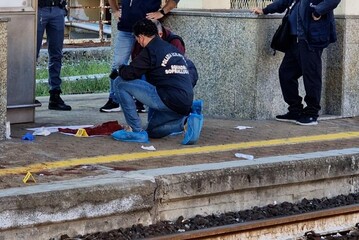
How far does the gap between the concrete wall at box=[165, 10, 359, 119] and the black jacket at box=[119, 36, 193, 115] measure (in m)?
1.69

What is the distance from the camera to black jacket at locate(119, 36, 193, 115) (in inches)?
361

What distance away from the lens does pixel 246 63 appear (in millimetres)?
10867

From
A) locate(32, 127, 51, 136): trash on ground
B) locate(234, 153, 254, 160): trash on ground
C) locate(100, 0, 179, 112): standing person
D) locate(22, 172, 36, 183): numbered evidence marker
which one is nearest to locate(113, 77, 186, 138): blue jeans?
locate(32, 127, 51, 136): trash on ground

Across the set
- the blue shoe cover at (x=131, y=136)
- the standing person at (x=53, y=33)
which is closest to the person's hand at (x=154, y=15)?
the standing person at (x=53, y=33)

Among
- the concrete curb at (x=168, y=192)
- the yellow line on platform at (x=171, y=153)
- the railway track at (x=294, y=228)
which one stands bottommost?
the railway track at (x=294, y=228)

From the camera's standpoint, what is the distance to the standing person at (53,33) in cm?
1091

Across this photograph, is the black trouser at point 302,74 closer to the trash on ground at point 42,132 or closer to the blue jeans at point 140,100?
the blue jeans at point 140,100

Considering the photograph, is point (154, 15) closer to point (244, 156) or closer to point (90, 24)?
point (244, 156)

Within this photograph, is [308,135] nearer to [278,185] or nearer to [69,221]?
[278,185]

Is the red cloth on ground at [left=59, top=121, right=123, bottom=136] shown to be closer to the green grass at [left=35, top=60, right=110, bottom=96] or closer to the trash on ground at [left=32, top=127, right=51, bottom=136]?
the trash on ground at [left=32, top=127, right=51, bottom=136]

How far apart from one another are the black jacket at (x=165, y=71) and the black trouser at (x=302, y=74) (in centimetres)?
167

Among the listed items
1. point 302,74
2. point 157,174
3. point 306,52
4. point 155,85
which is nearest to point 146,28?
point 155,85

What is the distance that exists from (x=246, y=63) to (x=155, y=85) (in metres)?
1.77

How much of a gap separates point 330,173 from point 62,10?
3771mm
